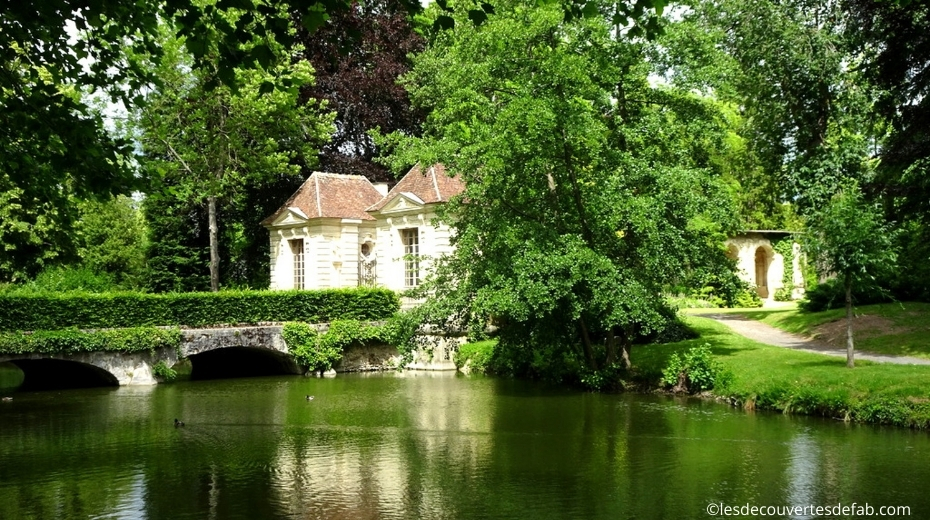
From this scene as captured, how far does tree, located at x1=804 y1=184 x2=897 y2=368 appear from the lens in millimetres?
17125

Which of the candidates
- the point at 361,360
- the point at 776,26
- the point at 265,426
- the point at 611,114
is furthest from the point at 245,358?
the point at 776,26

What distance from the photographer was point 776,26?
25812 mm

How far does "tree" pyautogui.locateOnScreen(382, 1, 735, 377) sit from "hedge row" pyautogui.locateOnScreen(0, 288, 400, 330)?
753 centimetres

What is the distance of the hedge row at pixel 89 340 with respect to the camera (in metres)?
23.1

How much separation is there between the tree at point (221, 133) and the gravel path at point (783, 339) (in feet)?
54.0

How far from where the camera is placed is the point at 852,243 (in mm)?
17203

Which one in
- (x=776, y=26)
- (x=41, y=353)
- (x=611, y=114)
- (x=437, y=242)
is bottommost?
(x=41, y=353)

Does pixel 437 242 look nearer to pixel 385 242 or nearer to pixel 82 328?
pixel 385 242

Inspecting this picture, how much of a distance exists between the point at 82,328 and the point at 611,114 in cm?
1568

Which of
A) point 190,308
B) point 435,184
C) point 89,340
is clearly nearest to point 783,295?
point 435,184

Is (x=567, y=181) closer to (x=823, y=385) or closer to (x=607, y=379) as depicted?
(x=607, y=379)

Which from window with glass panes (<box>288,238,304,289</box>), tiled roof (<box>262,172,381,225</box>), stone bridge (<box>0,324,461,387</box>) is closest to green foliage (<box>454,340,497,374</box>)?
stone bridge (<box>0,324,461,387</box>)

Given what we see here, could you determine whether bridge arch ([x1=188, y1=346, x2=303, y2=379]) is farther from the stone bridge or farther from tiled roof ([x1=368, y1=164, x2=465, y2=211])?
tiled roof ([x1=368, y1=164, x2=465, y2=211])

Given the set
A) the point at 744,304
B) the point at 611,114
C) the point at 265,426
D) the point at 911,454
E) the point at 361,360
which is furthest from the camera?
the point at 744,304
